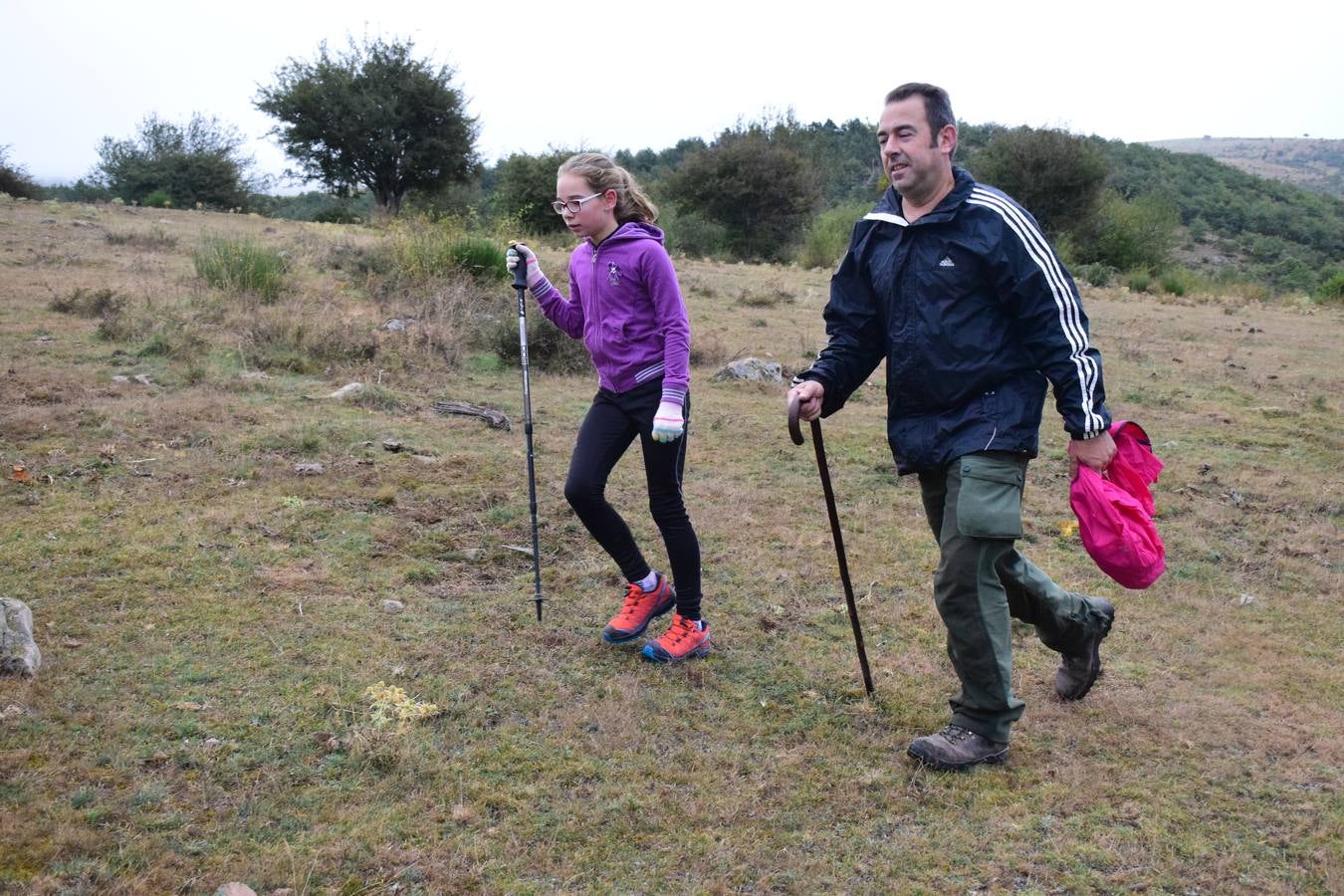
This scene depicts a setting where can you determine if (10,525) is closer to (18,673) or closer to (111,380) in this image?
(18,673)

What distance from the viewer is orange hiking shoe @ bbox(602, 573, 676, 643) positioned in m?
4.34

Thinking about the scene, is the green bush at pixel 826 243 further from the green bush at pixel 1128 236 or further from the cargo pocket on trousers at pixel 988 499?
the cargo pocket on trousers at pixel 988 499

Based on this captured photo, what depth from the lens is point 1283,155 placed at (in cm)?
13225

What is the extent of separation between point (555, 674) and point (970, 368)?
2029 millimetres

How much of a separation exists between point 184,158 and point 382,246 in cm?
3084

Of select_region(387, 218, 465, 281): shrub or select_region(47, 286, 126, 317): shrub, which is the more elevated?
select_region(387, 218, 465, 281): shrub

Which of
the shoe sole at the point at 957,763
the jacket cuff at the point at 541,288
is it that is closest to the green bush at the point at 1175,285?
the jacket cuff at the point at 541,288

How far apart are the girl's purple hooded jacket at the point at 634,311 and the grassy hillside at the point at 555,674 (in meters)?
1.25

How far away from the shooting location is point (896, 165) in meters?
3.27

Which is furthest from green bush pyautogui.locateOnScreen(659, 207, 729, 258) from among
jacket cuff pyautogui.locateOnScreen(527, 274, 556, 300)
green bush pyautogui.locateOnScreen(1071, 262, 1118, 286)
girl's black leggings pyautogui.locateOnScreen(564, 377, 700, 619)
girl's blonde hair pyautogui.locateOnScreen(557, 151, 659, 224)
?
girl's black leggings pyautogui.locateOnScreen(564, 377, 700, 619)

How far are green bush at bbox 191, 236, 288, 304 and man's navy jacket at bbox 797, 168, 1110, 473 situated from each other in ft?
28.6

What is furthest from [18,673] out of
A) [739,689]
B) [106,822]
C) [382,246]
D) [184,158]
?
[184,158]

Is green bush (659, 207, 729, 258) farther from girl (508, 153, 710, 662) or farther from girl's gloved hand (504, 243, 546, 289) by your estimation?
girl (508, 153, 710, 662)

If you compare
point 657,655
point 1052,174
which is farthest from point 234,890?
point 1052,174
